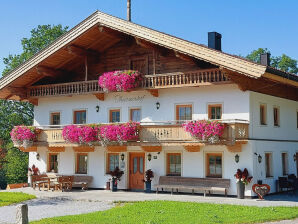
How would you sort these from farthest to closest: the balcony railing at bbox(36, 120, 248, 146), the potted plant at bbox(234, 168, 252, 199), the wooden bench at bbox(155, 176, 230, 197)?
the wooden bench at bbox(155, 176, 230, 197), the potted plant at bbox(234, 168, 252, 199), the balcony railing at bbox(36, 120, 248, 146)

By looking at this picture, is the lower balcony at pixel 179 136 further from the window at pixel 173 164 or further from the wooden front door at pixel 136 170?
the wooden front door at pixel 136 170

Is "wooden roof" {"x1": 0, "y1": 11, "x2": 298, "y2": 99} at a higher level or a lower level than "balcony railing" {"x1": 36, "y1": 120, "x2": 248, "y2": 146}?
higher

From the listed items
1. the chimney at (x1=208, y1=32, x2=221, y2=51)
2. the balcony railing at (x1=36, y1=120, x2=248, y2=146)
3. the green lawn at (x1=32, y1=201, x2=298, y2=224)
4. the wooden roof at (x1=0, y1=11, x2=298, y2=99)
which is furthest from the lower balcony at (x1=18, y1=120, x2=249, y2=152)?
the chimney at (x1=208, y1=32, x2=221, y2=51)

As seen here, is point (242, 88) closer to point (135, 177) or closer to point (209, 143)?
point (209, 143)

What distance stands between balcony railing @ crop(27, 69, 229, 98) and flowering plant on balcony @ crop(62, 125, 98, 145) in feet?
7.12

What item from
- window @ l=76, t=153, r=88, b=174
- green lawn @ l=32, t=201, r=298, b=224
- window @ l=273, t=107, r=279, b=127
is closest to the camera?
green lawn @ l=32, t=201, r=298, b=224

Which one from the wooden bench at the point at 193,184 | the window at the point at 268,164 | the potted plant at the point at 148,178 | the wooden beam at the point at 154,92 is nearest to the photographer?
the wooden bench at the point at 193,184

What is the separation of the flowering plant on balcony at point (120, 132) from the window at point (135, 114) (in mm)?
2206

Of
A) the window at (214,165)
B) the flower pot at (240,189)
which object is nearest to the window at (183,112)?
the window at (214,165)

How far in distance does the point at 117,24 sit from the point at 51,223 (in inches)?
471

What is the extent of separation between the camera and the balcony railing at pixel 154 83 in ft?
67.6

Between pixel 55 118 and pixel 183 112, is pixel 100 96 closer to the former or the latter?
pixel 55 118

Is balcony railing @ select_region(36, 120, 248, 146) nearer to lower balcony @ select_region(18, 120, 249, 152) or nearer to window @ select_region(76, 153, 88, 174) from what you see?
lower balcony @ select_region(18, 120, 249, 152)

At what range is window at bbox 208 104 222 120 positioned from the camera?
846 inches
